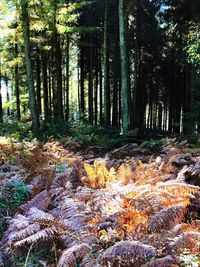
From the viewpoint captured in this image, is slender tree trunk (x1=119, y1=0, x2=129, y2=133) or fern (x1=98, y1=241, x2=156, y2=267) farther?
slender tree trunk (x1=119, y1=0, x2=129, y2=133)

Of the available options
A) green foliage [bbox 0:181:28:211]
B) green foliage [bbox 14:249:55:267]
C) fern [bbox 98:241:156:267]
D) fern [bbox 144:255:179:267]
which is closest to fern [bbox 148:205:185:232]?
fern [bbox 98:241:156:267]

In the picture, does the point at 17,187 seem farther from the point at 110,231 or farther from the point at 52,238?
the point at 110,231

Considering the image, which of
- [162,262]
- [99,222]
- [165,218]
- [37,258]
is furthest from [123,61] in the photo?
[162,262]

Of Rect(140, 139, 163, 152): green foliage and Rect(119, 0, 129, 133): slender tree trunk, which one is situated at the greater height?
Rect(119, 0, 129, 133): slender tree trunk

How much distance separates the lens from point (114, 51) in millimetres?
26953

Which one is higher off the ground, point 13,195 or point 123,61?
point 123,61

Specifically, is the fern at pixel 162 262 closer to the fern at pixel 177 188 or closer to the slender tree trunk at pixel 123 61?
the fern at pixel 177 188

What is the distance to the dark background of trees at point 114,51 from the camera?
15.0 meters

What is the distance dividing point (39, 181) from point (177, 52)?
63.8 ft

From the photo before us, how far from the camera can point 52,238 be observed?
3.75m

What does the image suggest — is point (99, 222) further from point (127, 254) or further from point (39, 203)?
point (39, 203)

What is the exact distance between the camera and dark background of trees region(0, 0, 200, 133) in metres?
15.0

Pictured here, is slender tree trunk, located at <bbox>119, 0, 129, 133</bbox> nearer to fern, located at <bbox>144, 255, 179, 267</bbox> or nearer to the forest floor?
the forest floor

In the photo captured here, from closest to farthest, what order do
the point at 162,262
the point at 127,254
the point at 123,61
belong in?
the point at 162,262, the point at 127,254, the point at 123,61
